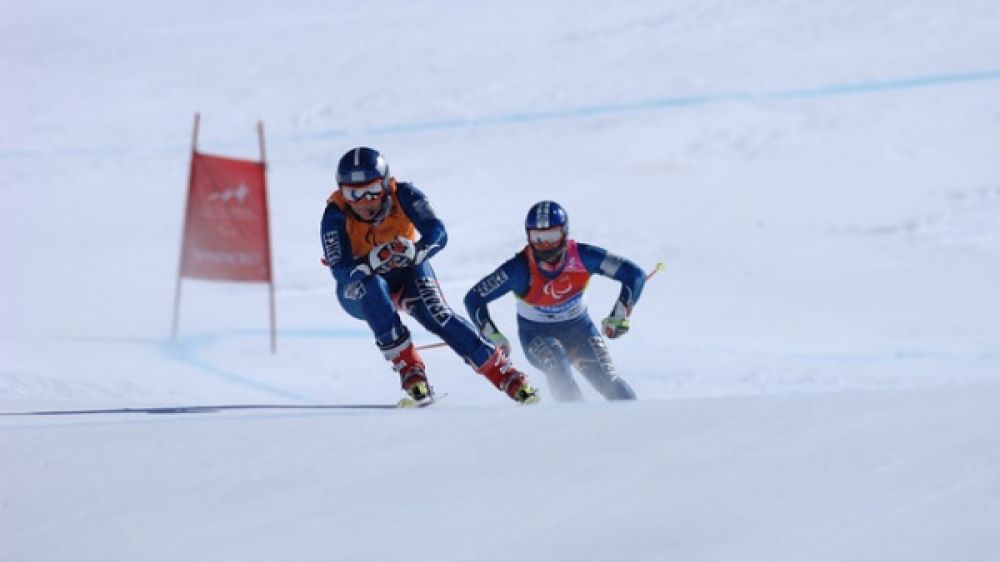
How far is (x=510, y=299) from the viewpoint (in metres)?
13.1

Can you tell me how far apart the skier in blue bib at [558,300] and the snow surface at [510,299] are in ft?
6.31

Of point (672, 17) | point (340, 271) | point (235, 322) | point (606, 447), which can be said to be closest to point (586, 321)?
point (340, 271)

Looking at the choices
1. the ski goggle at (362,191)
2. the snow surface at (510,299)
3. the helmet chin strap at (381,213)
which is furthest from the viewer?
the helmet chin strap at (381,213)

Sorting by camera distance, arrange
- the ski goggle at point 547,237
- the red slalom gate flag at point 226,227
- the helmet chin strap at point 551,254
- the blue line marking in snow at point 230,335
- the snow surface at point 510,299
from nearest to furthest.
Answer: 1. the snow surface at point 510,299
2. the ski goggle at point 547,237
3. the helmet chin strap at point 551,254
4. the blue line marking in snow at point 230,335
5. the red slalom gate flag at point 226,227

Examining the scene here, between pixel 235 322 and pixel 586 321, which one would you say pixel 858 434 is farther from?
pixel 235 322

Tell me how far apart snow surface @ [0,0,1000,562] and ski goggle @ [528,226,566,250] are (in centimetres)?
229

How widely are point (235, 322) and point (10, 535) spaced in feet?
31.5

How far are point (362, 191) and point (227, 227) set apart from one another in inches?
226

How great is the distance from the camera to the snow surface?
3074 mm

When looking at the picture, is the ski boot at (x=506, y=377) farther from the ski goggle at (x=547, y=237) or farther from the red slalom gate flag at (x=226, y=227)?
the red slalom gate flag at (x=226, y=227)

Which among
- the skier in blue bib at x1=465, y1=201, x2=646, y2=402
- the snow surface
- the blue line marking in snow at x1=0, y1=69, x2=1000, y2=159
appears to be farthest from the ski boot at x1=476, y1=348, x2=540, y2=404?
the blue line marking in snow at x1=0, y1=69, x2=1000, y2=159

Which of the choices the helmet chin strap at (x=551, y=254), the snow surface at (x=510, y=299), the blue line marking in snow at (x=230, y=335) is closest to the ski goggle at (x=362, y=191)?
the helmet chin strap at (x=551, y=254)

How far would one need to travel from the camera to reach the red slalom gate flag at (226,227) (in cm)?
1147

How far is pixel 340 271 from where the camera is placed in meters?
6.19
